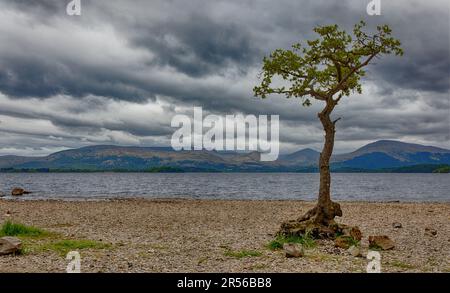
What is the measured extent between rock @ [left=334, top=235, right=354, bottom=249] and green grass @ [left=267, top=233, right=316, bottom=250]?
1.33 meters

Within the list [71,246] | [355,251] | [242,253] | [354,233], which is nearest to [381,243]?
[354,233]

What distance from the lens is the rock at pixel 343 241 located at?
2234 centimetres

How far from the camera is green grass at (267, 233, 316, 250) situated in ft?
73.5

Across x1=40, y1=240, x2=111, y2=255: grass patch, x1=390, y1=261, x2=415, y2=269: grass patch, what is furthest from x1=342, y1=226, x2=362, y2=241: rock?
x1=40, y1=240, x2=111, y2=255: grass patch

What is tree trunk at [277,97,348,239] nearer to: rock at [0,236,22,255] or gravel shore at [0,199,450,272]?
gravel shore at [0,199,450,272]

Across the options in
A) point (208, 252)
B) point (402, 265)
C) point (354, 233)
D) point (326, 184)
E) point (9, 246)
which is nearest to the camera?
point (402, 265)

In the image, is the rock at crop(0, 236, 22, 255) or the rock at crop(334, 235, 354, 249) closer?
the rock at crop(0, 236, 22, 255)

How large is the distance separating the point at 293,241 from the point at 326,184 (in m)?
4.69

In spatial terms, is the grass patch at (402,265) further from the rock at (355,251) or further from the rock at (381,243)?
the rock at (381,243)

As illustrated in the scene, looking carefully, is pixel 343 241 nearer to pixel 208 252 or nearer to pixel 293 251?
pixel 293 251

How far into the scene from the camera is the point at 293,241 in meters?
23.8
